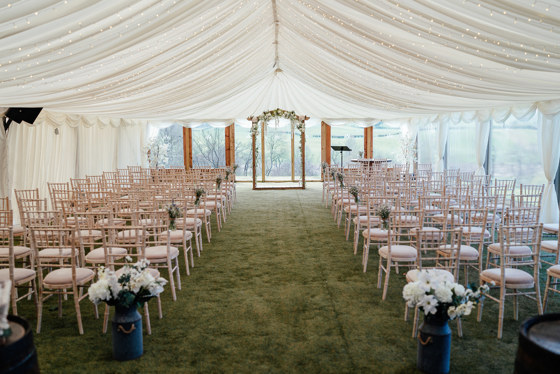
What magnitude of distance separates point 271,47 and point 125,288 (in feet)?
22.6

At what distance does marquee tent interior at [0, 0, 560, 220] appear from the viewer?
4191 mm

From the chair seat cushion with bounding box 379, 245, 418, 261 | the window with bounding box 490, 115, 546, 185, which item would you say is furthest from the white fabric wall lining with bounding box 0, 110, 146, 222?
the window with bounding box 490, 115, 546, 185

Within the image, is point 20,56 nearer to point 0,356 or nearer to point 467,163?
point 0,356

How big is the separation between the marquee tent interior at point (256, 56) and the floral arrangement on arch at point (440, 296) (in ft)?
7.35

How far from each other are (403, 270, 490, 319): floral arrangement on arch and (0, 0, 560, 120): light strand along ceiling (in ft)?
7.34

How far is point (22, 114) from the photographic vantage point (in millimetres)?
9312

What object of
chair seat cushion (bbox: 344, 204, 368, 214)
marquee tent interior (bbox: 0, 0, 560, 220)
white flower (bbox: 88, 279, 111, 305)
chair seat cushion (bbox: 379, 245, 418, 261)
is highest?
marquee tent interior (bbox: 0, 0, 560, 220)

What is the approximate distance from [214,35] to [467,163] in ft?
31.4

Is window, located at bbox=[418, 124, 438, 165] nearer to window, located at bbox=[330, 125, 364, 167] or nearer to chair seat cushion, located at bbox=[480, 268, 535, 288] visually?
window, located at bbox=[330, 125, 364, 167]

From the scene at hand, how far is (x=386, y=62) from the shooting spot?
22.1 ft

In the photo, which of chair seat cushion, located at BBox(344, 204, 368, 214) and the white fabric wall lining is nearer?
chair seat cushion, located at BBox(344, 204, 368, 214)

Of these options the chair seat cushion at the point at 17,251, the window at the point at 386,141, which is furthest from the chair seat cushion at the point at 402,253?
Result: the window at the point at 386,141

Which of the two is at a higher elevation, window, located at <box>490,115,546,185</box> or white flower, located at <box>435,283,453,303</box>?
window, located at <box>490,115,546,185</box>

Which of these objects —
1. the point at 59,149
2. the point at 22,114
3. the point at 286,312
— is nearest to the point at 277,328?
the point at 286,312
